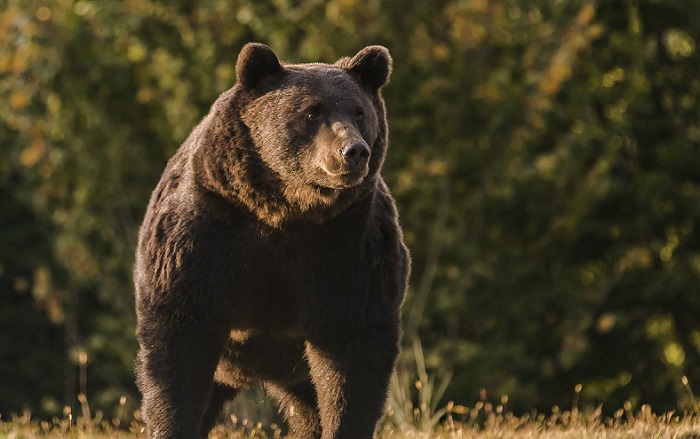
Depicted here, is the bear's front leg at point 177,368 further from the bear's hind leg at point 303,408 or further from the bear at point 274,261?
the bear's hind leg at point 303,408

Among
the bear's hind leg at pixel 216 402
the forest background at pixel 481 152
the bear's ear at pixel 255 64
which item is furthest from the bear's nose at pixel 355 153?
the forest background at pixel 481 152

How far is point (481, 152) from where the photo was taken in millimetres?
16000

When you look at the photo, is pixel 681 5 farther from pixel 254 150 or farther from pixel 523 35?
pixel 254 150

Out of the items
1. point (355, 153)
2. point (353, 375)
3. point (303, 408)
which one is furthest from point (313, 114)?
point (303, 408)

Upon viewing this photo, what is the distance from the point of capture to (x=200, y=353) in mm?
5836

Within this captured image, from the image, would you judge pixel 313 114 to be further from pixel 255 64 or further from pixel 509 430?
pixel 509 430

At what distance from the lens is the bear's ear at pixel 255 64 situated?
230 inches

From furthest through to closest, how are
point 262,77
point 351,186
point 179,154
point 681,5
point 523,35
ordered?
point 681,5
point 523,35
point 179,154
point 262,77
point 351,186

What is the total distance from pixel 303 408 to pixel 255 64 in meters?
1.69

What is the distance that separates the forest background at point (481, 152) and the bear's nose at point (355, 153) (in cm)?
919

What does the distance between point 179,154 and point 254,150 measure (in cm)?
85

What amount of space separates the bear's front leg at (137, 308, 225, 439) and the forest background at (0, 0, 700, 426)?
29.2ft

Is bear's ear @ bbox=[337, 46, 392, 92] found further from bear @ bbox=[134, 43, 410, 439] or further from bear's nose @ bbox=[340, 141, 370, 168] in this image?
bear's nose @ bbox=[340, 141, 370, 168]

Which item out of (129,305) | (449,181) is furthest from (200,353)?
(129,305)
